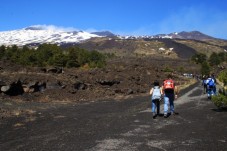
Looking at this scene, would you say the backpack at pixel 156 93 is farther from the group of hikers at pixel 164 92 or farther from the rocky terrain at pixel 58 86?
the rocky terrain at pixel 58 86

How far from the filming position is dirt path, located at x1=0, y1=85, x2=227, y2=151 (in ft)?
39.1

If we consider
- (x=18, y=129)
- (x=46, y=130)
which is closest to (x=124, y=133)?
(x=46, y=130)

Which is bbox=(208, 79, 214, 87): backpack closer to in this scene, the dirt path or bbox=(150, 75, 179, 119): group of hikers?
the dirt path

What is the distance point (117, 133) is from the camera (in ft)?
46.3

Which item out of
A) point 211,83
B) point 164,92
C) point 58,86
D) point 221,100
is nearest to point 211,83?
point 211,83

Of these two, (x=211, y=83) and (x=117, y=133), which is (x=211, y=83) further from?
(x=117, y=133)

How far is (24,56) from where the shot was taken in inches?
3130

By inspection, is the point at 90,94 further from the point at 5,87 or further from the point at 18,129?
the point at 18,129

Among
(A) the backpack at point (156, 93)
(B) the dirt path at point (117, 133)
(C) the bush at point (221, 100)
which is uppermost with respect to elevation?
(A) the backpack at point (156, 93)

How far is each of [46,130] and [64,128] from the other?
799 millimetres

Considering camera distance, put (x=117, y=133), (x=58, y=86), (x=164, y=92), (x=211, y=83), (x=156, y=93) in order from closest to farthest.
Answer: (x=117, y=133)
(x=156, y=93)
(x=164, y=92)
(x=211, y=83)
(x=58, y=86)

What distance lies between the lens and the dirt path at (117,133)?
11.9 meters

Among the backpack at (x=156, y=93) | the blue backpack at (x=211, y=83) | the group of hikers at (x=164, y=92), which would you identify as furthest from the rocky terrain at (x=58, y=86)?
the backpack at (x=156, y=93)

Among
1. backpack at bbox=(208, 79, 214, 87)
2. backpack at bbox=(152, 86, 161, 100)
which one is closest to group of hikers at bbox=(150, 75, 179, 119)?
backpack at bbox=(152, 86, 161, 100)
